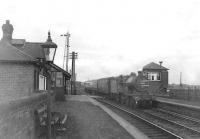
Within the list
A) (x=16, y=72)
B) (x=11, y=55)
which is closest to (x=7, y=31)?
(x=11, y=55)

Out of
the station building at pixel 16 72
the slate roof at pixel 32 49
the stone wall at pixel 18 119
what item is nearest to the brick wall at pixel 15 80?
the station building at pixel 16 72

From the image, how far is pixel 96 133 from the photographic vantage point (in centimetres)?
1341

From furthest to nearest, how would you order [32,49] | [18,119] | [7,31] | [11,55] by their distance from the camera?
[32,49], [7,31], [11,55], [18,119]

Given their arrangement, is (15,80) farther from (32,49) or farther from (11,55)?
(32,49)

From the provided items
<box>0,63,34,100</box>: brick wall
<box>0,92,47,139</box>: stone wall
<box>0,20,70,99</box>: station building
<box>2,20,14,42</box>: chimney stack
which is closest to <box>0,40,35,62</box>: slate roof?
<box>0,20,70,99</box>: station building

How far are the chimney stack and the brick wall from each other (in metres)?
3.81

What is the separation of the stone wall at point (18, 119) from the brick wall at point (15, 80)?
430 inches

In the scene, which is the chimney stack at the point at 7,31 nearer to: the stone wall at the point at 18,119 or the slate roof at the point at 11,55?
the slate roof at the point at 11,55

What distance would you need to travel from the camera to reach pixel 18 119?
7188 mm

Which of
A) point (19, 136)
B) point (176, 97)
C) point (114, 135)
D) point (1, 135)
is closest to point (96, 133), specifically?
point (114, 135)

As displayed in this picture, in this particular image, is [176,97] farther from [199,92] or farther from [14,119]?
[14,119]

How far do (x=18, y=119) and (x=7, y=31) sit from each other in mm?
18004

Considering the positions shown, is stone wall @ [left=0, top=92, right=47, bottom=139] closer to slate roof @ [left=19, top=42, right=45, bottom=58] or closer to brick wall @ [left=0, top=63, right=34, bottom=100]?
brick wall @ [left=0, top=63, right=34, bottom=100]

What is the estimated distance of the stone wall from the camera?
19.7 feet
